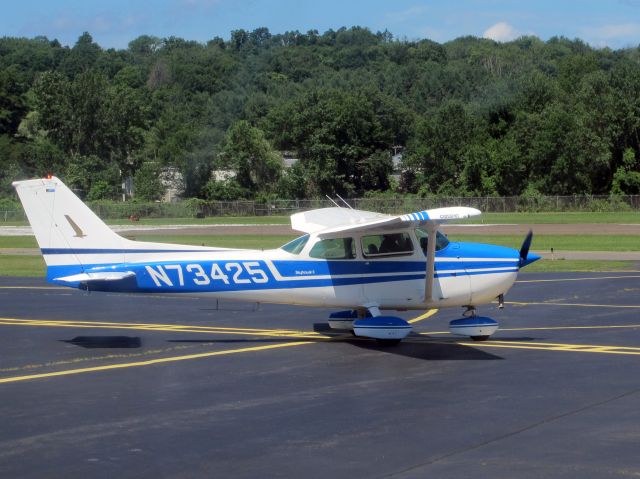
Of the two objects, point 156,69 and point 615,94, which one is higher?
point 156,69

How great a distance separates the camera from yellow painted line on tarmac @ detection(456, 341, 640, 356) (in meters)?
15.9

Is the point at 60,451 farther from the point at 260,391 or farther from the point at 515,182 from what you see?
the point at 515,182

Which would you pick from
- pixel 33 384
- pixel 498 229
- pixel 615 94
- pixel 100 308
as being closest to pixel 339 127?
pixel 615 94

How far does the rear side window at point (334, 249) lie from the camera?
56.5ft

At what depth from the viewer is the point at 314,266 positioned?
1723cm

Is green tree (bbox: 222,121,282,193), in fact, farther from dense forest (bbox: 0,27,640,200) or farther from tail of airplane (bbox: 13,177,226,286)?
tail of airplane (bbox: 13,177,226,286)

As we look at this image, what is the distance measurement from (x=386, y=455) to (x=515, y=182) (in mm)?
81459

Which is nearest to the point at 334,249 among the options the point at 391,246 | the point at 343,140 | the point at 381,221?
the point at 391,246

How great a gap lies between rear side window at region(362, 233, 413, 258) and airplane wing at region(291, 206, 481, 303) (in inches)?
10.1

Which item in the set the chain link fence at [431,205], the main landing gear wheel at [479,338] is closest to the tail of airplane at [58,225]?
the main landing gear wheel at [479,338]

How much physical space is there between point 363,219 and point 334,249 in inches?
30.2

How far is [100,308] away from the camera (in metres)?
23.0

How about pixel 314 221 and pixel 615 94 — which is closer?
pixel 314 221

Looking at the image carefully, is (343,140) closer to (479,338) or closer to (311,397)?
(479,338)
